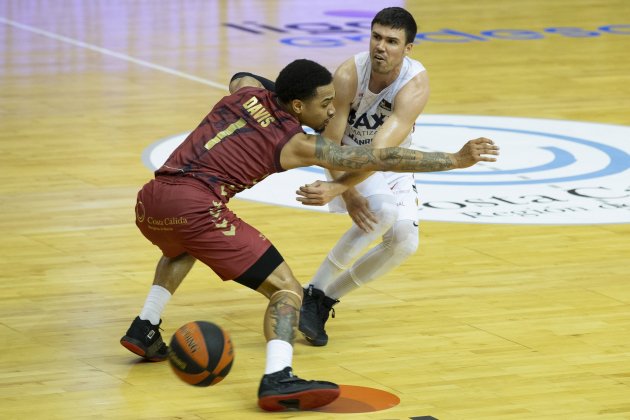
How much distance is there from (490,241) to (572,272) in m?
0.86

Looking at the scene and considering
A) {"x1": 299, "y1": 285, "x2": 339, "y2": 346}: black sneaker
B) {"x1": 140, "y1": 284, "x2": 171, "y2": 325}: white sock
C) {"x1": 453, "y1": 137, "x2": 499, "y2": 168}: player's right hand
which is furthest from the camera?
{"x1": 299, "y1": 285, "x2": 339, "y2": 346}: black sneaker

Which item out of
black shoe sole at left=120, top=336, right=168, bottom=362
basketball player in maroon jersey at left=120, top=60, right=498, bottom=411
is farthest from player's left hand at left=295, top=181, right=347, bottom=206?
black shoe sole at left=120, top=336, right=168, bottom=362

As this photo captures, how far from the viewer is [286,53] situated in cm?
1608

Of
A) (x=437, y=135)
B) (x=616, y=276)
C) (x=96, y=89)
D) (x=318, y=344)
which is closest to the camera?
(x=318, y=344)

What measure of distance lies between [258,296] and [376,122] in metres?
1.28

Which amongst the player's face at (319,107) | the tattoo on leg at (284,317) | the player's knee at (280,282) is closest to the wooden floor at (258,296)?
the tattoo on leg at (284,317)

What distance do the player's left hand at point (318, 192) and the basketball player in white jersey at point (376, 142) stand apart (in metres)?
0.40

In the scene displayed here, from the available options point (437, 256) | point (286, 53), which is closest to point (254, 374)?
point (437, 256)

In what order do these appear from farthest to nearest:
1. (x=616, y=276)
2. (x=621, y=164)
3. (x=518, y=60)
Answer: (x=518, y=60) → (x=621, y=164) → (x=616, y=276)

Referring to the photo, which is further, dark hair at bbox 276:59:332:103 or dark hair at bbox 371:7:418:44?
dark hair at bbox 371:7:418:44

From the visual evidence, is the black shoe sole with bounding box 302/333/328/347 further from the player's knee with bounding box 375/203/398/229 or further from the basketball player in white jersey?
the player's knee with bounding box 375/203/398/229

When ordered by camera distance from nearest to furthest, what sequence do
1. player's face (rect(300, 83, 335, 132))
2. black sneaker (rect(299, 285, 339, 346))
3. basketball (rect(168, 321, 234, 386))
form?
basketball (rect(168, 321, 234, 386)) < player's face (rect(300, 83, 335, 132)) < black sneaker (rect(299, 285, 339, 346))

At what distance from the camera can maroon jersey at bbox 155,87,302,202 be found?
6.21 m

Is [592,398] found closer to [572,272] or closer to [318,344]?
[318,344]
